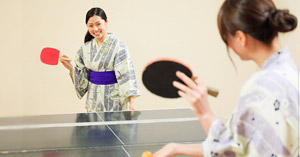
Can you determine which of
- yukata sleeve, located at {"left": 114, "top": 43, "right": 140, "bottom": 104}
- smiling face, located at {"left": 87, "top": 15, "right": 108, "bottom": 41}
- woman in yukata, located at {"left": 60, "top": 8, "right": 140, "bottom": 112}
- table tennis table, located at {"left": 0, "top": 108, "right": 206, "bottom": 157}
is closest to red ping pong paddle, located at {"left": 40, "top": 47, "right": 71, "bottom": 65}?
woman in yukata, located at {"left": 60, "top": 8, "right": 140, "bottom": 112}

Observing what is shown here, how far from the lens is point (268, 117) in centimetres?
122

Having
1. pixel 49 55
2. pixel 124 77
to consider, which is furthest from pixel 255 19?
pixel 49 55

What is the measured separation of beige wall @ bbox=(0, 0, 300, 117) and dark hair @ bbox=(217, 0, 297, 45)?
357 cm

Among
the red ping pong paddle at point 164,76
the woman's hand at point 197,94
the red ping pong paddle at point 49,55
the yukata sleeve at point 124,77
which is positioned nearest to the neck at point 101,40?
the yukata sleeve at point 124,77

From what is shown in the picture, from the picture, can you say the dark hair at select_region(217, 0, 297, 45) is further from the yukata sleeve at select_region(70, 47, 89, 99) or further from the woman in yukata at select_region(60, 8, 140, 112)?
the yukata sleeve at select_region(70, 47, 89, 99)

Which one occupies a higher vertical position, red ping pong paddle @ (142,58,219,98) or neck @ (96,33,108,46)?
red ping pong paddle @ (142,58,219,98)

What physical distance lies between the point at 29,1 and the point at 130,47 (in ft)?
3.93

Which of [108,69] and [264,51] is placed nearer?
[264,51]

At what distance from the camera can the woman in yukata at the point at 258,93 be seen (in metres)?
1.23

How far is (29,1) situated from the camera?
4598 millimetres

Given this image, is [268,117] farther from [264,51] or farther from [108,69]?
[108,69]

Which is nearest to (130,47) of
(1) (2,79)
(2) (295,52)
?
(1) (2,79)

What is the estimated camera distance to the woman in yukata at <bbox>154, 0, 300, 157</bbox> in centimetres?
123

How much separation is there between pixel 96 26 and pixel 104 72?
36 centimetres
